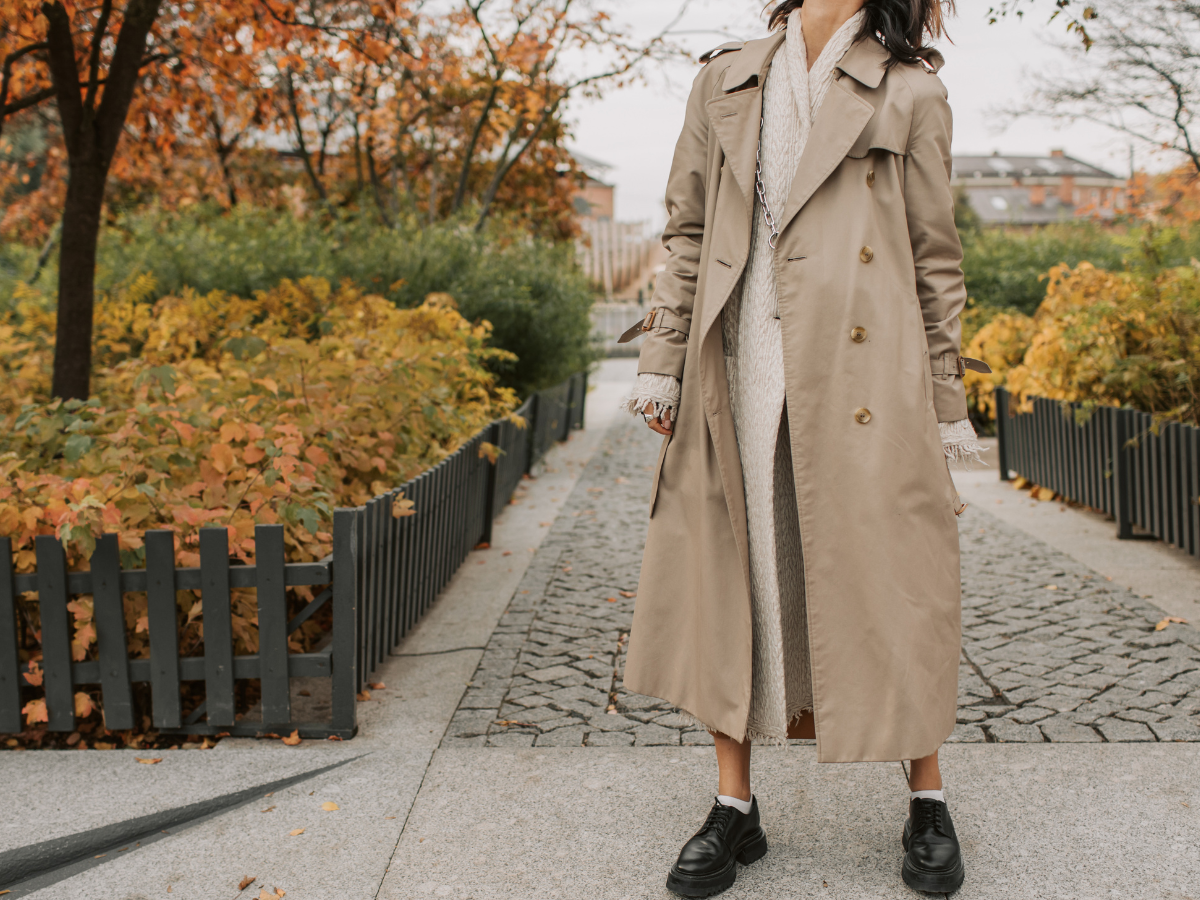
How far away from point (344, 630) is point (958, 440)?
6.53 feet

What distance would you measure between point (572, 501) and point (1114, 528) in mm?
3730

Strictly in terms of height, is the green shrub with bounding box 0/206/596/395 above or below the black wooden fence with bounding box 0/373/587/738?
above

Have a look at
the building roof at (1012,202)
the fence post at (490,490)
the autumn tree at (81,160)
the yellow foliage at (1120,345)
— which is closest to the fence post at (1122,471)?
the yellow foliage at (1120,345)

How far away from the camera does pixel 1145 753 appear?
2881 millimetres

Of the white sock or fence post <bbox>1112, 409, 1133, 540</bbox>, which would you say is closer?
the white sock

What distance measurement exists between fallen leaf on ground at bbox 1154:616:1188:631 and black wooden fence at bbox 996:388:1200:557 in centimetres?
83

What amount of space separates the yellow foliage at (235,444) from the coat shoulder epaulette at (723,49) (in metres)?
1.82

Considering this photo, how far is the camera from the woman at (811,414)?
208 cm

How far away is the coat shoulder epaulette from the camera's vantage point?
90.3 inches

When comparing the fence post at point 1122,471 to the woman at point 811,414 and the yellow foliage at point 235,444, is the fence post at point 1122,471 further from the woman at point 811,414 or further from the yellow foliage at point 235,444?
the woman at point 811,414

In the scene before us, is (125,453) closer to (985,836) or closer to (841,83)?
(841,83)

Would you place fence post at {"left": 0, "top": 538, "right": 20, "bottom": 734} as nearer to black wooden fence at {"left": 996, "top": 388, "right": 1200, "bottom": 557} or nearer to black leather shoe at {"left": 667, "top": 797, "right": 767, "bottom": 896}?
black leather shoe at {"left": 667, "top": 797, "right": 767, "bottom": 896}

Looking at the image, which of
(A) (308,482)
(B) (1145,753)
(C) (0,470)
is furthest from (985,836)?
(C) (0,470)

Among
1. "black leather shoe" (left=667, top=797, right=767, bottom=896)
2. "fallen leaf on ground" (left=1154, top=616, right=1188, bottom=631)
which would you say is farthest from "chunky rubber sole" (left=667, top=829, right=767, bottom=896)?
"fallen leaf on ground" (left=1154, top=616, right=1188, bottom=631)
